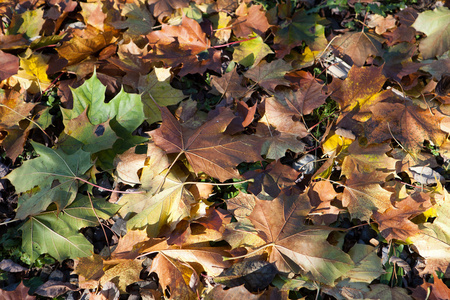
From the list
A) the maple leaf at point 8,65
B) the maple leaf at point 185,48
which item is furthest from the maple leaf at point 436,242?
the maple leaf at point 8,65

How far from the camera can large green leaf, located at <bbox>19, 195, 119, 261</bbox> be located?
1.61 meters

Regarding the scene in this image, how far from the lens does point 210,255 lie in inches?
60.8

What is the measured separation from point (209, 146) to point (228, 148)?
10 centimetres

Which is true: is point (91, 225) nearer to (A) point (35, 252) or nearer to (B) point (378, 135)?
(A) point (35, 252)

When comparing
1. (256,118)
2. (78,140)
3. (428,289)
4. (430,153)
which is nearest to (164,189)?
(78,140)

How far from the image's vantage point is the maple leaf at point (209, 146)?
5.13 ft

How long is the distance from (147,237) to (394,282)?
4.31 ft

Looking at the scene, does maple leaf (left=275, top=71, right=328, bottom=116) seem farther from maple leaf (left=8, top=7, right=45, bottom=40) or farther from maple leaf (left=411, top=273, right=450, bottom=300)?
maple leaf (left=8, top=7, right=45, bottom=40)

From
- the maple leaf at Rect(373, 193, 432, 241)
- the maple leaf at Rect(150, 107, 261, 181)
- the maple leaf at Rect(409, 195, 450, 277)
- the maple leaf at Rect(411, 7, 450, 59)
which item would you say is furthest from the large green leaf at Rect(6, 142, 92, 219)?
the maple leaf at Rect(411, 7, 450, 59)

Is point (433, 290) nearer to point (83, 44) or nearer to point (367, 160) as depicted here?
point (367, 160)

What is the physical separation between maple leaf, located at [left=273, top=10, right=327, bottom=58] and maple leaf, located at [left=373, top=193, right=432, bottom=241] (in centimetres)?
114

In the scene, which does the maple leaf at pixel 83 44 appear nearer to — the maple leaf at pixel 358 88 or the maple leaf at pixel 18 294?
the maple leaf at pixel 18 294

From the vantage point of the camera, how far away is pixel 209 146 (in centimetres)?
160

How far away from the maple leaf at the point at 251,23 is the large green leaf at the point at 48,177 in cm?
128
